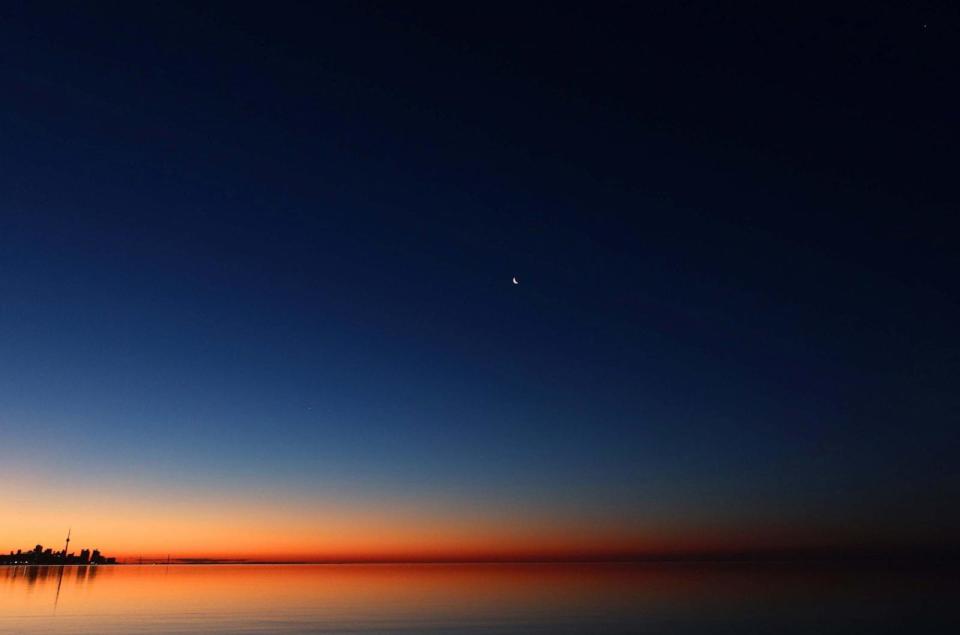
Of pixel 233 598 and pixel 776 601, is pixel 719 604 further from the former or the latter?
pixel 233 598

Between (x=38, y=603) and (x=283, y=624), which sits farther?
(x=38, y=603)

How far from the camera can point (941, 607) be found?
5900cm

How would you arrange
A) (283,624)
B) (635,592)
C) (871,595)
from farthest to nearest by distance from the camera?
(635,592), (871,595), (283,624)

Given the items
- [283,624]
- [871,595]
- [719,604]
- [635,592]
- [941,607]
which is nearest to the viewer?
[283,624]

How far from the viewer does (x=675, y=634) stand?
44.7m

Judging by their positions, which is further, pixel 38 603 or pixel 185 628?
pixel 38 603

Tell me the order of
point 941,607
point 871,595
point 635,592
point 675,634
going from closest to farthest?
1. point 675,634
2. point 941,607
3. point 871,595
4. point 635,592

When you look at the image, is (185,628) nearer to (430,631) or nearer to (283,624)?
(283,624)

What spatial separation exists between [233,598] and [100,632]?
34136 millimetres

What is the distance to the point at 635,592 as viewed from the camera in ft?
283

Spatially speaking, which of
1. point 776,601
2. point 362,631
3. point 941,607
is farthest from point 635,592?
point 362,631

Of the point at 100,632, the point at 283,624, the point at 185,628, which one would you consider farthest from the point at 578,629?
the point at 100,632

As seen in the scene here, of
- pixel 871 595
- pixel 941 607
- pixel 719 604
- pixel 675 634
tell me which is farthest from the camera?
pixel 871 595

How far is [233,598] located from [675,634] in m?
52.3
